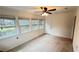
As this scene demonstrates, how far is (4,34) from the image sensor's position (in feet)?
8.93

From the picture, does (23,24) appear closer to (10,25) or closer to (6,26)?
(10,25)

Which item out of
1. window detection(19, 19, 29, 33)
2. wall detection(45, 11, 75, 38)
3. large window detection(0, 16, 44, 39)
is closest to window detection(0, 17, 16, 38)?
large window detection(0, 16, 44, 39)

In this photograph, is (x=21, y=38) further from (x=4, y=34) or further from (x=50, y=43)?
(x=50, y=43)

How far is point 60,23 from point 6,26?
171cm

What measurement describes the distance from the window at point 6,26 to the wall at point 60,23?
113 cm

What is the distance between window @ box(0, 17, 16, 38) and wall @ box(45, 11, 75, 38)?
3.70ft

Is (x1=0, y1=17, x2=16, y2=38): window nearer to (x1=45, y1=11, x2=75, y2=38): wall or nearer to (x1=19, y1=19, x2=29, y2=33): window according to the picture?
(x1=19, y1=19, x2=29, y2=33): window

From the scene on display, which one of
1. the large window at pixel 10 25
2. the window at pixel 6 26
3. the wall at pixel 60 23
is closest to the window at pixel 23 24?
the large window at pixel 10 25

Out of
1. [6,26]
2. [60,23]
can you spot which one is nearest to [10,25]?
[6,26]

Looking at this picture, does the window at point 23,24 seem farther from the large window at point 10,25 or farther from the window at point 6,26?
the window at point 6,26

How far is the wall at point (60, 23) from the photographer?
106 inches
